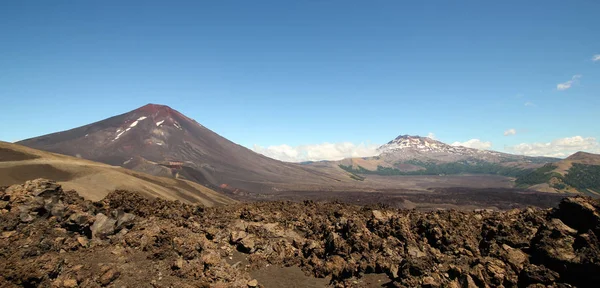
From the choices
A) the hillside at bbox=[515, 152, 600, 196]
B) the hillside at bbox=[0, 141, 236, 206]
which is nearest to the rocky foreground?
the hillside at bbox=[0, 141, 236, 206]

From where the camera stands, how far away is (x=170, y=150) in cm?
12669

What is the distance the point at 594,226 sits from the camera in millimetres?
10266

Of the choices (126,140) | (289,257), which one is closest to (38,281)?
(289,257)

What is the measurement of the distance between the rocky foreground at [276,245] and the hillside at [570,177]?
139290mm

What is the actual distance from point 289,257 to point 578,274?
34.0 feet

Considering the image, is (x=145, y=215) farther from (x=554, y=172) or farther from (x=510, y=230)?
(x=554, y=172)

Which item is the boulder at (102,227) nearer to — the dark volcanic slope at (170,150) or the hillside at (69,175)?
the hillside at (69,175)

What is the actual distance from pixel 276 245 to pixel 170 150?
406 ft

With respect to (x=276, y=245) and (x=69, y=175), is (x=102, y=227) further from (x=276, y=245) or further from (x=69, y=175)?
(x=69, y=175)

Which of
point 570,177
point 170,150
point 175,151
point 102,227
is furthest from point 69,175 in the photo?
point 570,177

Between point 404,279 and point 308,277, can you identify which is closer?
point 404,279

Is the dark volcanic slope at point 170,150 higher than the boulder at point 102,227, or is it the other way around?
the dark volcanic slope at point 170,150

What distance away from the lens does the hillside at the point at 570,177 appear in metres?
120

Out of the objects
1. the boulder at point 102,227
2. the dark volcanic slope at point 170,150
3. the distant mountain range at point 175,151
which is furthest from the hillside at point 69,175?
the dark volcanic slope at point 170,150
